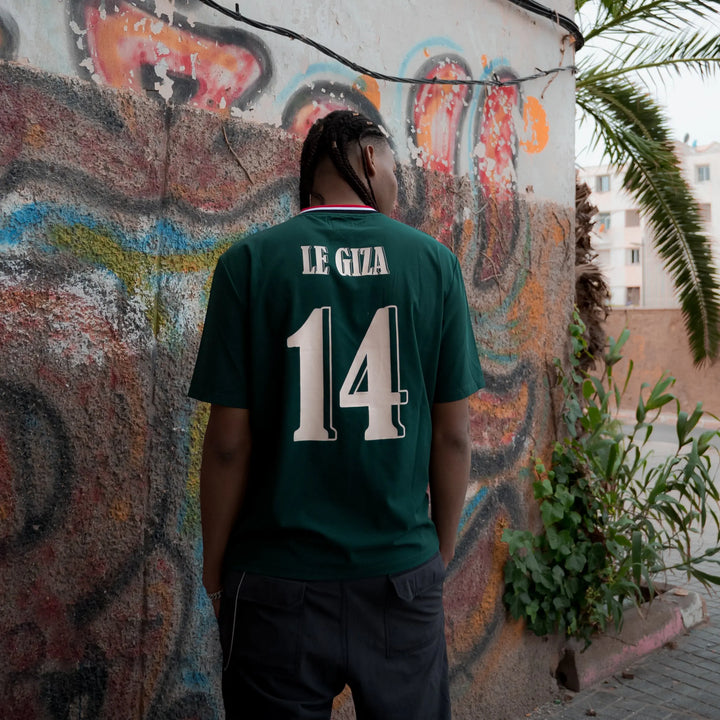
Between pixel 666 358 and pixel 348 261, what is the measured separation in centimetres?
1352

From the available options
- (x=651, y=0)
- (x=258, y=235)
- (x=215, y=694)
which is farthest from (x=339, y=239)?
(x=651, y=0)

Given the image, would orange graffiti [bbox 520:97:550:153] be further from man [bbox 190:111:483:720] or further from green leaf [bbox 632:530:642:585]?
man [bbox 190:111:483:720]

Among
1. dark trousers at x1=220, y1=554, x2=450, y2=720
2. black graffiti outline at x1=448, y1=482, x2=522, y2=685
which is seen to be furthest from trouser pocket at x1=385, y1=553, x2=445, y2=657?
black graffiti outline at x1=448, y1=482, x2=522, y2=685

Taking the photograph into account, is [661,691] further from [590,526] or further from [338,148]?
[338,148]

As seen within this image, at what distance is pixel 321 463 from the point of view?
1.51 metres

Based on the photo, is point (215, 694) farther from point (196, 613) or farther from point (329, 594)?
point (329, 594)

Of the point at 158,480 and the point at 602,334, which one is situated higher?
the point at 602,334

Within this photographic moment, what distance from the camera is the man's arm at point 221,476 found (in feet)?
5.08

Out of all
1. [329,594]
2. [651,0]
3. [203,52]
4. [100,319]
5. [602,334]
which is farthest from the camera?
[651,0]

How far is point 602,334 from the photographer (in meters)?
3.99

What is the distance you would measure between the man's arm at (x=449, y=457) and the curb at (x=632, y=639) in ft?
6.95

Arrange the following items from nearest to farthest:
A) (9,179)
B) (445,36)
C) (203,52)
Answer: (9,179) → (203,52) → (445,36)

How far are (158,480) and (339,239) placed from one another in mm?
1013

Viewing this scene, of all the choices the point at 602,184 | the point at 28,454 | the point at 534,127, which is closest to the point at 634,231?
the point at 602,184
